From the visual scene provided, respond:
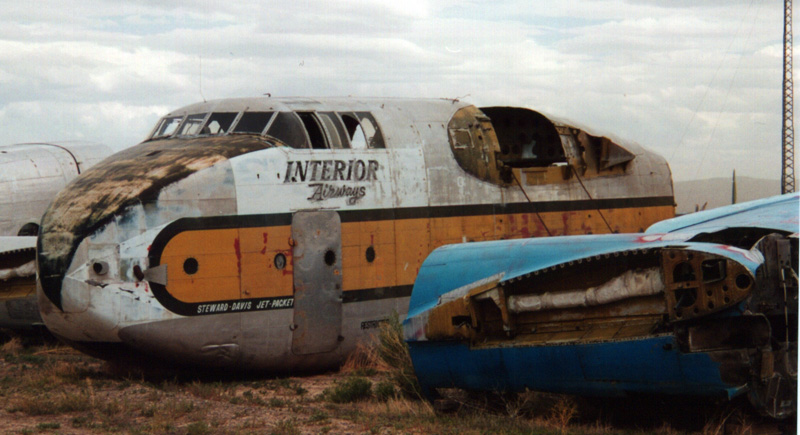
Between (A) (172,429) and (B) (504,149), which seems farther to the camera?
(B) (504,149)

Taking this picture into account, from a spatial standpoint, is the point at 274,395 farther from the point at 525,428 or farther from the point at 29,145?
the point at 29,145

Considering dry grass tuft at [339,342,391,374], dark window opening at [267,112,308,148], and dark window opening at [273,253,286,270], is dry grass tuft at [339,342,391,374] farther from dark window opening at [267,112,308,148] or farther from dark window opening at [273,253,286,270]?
dark window opening at [267,112,308,148]

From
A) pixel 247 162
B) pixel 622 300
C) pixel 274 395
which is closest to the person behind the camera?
pixel 622 300

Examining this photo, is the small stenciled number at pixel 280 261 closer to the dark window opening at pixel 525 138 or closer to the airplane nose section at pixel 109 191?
the airplane nose section at pixel 109 191

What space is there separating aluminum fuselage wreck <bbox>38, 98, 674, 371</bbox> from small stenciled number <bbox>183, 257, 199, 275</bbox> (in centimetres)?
2

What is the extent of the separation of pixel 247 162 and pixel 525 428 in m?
6.27

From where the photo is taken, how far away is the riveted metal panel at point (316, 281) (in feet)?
47.9

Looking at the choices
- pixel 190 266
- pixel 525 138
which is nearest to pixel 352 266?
pixel 190 266

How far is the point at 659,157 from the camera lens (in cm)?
1955

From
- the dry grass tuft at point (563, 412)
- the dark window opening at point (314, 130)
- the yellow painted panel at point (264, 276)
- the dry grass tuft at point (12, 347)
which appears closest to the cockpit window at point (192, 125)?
the dark window opening at point (314, 130)

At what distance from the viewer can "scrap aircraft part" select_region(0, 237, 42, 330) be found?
1877 cm

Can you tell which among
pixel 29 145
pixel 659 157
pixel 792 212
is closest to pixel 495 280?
pixel 792 212

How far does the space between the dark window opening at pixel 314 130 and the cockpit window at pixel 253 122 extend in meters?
0.55

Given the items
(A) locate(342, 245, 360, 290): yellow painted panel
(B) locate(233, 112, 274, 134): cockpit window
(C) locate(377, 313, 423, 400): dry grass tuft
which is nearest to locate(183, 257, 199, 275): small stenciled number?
(A) locate(342, 245, 360, 290): yellow painted panel
